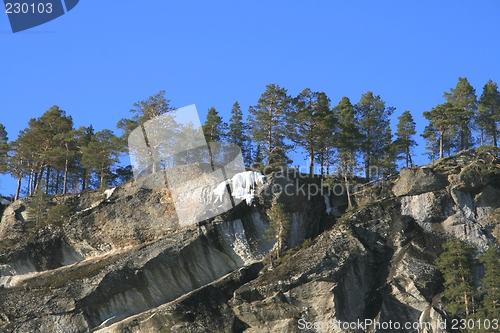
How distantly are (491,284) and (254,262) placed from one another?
554 inches

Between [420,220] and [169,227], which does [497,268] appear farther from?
[169,227]

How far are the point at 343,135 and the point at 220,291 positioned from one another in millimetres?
16955

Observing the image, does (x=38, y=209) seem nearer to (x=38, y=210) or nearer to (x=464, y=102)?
(x=38, y=210)

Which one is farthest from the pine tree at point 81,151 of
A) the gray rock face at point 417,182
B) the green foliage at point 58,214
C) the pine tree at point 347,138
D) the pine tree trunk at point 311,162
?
the gray rock face at point 417,182

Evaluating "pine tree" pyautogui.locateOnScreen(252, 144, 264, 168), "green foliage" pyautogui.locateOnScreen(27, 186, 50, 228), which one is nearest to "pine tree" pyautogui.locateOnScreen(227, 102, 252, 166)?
"pine tree" pyautogui.locateOnScreen(252, 144, 264, 168)

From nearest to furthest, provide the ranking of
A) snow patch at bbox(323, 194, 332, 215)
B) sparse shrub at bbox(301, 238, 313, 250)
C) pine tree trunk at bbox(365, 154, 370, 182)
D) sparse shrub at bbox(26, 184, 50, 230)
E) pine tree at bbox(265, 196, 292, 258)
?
1. sparse shrub at bbox(301, 238, 313, 250)
2. pine tree at bbox(265, 196, 292, 258)
3. snow patch at bbox(323, 194, 332, 215)
4. sparse shrub at bbox(26, 184, 50, 230)
5. pine tree trunk at bbox(365, 154, 370, 182)

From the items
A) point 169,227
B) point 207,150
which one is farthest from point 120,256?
point 207,150

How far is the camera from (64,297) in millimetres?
47031

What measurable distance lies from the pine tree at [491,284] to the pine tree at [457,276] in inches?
25.8

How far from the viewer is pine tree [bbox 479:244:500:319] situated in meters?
41.1

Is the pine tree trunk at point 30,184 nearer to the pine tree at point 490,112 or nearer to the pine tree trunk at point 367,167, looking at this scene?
the pine tree trunk at point 367,167

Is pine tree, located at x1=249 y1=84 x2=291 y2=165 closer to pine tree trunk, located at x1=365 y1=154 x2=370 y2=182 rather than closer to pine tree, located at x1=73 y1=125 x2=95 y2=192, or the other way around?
pine tree trunk, located at x1=365 y1=154 x2=370 y2=182

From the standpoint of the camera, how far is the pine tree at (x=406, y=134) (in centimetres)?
6110

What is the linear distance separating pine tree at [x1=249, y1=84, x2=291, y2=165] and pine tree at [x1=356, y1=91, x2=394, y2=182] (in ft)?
20.3
